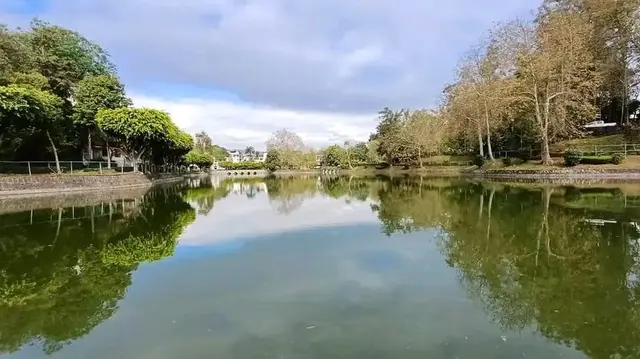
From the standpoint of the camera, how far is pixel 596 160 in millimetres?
32969

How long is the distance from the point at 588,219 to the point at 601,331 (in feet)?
31.9

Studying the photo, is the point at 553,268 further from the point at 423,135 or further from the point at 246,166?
the point at 246,166

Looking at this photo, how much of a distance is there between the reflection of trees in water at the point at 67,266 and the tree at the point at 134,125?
65.5 feet

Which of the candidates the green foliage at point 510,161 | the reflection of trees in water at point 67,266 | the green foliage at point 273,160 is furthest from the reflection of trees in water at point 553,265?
the green foliage at point 273,160

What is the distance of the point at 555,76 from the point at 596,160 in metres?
6.96

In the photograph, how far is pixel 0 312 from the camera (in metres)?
6.56

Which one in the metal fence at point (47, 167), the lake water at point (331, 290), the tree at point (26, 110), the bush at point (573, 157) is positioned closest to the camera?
the lake water at point (331, 290)

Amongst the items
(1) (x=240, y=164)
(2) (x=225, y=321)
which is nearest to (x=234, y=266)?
(2) (x=225, y=321)

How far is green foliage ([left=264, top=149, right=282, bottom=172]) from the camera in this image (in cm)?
8994

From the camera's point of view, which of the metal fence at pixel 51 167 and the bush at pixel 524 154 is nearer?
the metal fence at pixel 51 167

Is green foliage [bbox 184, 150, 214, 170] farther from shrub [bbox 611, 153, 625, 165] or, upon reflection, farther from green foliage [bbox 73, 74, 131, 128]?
shrub [bbox 611, 153, 625, 165]

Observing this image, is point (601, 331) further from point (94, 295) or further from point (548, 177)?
point (548, 177)

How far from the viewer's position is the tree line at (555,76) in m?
33.7

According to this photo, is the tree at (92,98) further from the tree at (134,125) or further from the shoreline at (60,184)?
the shoreline at (60,184)
